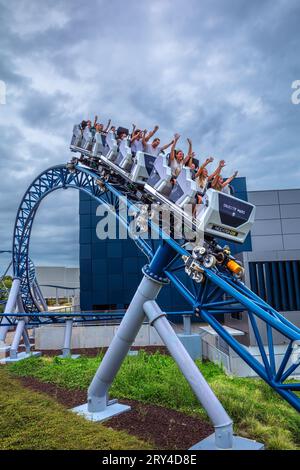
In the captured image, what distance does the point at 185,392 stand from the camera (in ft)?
29.9

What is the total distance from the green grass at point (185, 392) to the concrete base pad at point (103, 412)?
0.83m

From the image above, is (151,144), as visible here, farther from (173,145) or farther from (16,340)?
(16,340)

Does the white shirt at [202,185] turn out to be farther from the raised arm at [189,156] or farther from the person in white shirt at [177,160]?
the raised arm at [189,156]

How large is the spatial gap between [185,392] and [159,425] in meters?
1.75

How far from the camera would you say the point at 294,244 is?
22219 millimetres

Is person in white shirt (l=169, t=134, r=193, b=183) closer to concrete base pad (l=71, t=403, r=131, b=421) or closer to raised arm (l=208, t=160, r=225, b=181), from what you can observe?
raised arm (l=208, t=160, r=225, b=181)

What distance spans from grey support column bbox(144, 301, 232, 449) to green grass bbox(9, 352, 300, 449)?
1.14 meters

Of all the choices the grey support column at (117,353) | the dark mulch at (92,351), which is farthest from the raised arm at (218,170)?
the dark mulch at (92,351)

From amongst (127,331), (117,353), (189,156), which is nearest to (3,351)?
(117,353)
